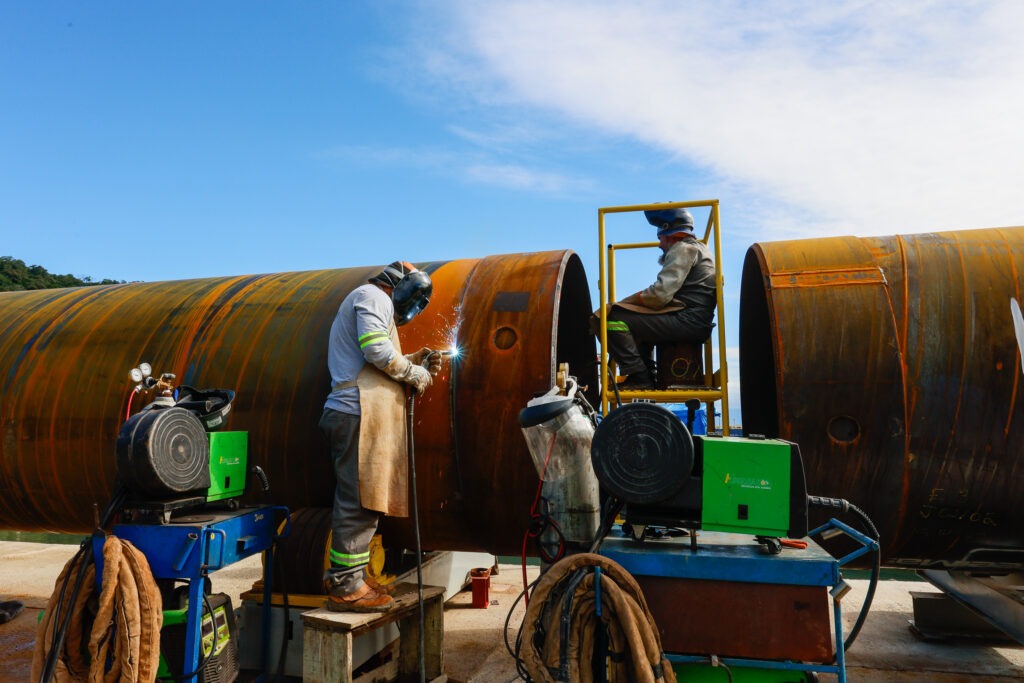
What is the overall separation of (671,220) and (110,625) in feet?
14.2

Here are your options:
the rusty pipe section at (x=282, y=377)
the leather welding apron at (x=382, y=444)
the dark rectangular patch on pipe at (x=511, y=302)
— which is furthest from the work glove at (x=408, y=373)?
the dark rectangular patch on pipe at (x=511, y=302)

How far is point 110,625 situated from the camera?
10.9ft

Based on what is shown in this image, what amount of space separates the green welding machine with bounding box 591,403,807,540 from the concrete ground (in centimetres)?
224

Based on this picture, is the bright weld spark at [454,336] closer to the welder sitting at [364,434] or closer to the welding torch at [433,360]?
the welding torch at [433,360]

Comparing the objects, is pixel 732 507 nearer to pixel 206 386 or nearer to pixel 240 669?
pixel 240 669

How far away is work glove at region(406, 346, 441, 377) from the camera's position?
169 inches

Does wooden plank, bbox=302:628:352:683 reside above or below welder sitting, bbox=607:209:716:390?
below

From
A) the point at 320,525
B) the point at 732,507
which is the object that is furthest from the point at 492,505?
the point at 732,507

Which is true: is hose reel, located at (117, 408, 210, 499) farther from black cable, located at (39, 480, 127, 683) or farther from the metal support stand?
black cable, located at (39, 480, 127, 683)

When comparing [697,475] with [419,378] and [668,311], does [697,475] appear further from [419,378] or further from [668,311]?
[668,311]

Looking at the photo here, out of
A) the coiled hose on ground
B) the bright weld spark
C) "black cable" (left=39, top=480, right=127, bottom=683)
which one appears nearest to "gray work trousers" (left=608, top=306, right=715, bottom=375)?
the bright weld spark

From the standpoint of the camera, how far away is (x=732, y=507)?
10.1 ft

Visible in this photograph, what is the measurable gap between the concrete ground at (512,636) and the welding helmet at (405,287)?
2519 mm

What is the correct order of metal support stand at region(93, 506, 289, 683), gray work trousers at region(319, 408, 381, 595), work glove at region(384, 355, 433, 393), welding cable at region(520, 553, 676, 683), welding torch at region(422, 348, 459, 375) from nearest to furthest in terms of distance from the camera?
welding cable at region(520, 553, 676, 683) → metal support stand at region(93, 506, 289, 683) → gray work trousers at region(319, 408, 381, 595) → work glove at region(384, 355, 433, 393) → welding torch at region(422, 348, 459, 375)
